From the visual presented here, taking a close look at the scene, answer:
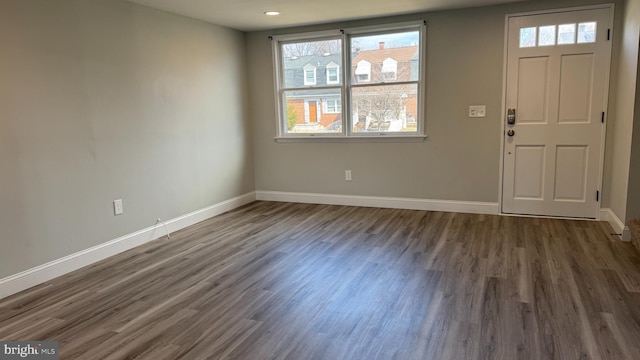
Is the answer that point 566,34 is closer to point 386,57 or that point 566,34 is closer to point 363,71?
point 386,57

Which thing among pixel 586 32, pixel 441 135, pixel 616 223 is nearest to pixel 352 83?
pixel 441 135

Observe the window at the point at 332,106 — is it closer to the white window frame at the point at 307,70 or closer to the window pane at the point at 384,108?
the window pane at the point at 384,108

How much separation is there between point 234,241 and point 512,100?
10.6 feet

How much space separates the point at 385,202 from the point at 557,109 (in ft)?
6.91

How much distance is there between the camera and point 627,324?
90.3 inches

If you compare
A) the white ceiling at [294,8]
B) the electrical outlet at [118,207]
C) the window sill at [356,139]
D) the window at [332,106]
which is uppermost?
the white ceiling at [294,8]

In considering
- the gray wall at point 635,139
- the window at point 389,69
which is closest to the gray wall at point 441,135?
the window at point 389,69

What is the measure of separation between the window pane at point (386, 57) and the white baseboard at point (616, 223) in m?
2.40

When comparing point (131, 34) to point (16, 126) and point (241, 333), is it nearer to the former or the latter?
point (16, 126)

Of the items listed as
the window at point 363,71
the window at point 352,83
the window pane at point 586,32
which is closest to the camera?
the window pane at point 586,32

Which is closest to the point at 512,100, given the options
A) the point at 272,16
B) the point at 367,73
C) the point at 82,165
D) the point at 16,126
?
the point at 367,73

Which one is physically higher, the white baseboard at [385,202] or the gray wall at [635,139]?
the gray wall at [635,139]

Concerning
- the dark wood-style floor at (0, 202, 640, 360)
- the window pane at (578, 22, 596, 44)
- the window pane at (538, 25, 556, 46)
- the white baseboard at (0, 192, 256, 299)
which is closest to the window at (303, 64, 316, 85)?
the white baseboard at (0, 192, 256, 299)

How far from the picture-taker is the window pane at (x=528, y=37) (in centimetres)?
435
